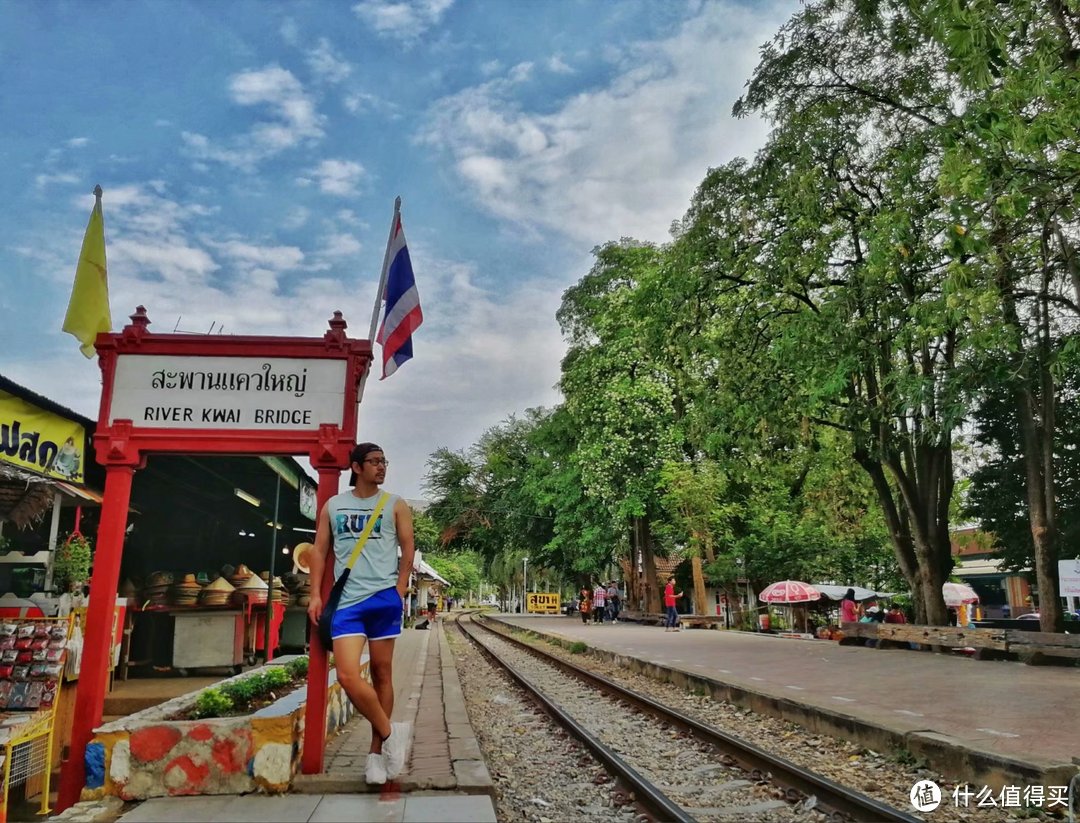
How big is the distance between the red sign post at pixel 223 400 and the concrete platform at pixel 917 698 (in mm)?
4721

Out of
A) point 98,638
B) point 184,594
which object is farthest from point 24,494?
point 184,594

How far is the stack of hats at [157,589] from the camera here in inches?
372

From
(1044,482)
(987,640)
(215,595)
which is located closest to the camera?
(215,595)

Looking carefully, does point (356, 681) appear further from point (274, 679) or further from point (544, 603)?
point (544, 603)

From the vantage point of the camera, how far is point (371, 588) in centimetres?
438

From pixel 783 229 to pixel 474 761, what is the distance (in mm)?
13552

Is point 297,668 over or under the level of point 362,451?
under

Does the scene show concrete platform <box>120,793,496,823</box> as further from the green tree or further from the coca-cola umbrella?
the coca-cola umbrella

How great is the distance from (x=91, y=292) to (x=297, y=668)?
4038mm

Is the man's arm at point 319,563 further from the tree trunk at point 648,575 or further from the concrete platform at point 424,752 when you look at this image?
the tree trunk at point 648,575

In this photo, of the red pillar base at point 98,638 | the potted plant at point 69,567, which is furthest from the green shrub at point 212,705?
the potted plant at point 69,567

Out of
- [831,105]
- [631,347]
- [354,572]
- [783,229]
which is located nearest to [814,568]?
[631,347]

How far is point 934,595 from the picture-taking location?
620 inches

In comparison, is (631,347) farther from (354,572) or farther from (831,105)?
(354,572)
